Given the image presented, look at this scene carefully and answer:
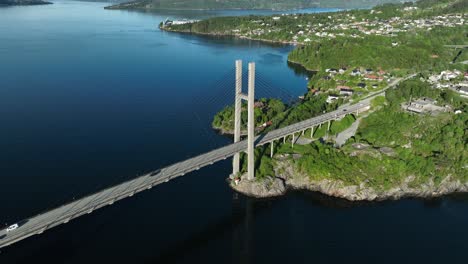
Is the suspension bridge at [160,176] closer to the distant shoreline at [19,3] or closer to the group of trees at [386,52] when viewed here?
the group of trees at [386,52]

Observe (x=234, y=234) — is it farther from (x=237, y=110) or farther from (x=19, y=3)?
(x=19, y=3)

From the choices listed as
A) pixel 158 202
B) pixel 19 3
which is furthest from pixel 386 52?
pixel 19 3

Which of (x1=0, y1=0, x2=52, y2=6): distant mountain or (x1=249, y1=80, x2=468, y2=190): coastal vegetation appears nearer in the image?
(x1=249, y1=80, x2=468, y2=190): coastal vegetation

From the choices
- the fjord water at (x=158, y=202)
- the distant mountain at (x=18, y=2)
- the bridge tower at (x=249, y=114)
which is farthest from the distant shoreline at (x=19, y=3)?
the bridge tower at (x=249, y=114)

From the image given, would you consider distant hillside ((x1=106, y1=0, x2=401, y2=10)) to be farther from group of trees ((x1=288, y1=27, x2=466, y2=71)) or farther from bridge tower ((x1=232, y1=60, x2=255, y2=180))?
bridge tower ((x1=232, y1=60, x2=255, y2=180))

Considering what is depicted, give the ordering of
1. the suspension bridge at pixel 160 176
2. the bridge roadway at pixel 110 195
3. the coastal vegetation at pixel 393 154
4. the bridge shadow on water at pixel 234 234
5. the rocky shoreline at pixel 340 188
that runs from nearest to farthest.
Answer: the bridge roadway at pixel 110 195 → the suspension bridge at pixel 160 176 → the bridge shadow on water at pixel 234 234 → the rocky shoreline at pixel 340 188 → the coastal vegetation at pixel 393 154

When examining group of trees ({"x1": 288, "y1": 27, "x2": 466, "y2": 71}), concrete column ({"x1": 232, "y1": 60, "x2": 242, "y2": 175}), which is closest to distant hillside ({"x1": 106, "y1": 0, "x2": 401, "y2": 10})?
group of trees ({"x1": 288, "y1": 27, "x2": 466, "y2": 71})

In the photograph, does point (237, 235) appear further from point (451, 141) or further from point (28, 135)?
point (28, 135)
